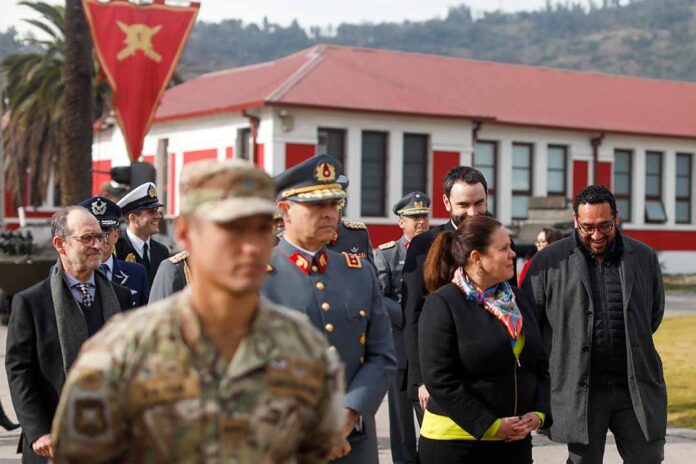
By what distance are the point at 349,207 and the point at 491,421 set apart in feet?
96.4

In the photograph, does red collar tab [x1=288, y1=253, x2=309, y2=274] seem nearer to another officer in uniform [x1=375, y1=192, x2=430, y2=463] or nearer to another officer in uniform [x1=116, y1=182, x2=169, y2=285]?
another officer in uniform [x1=375, y1=192, x2=430, y2=463]

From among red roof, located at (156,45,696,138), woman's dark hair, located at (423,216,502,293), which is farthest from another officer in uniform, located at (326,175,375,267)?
red roof, located at (156,45,696,138)

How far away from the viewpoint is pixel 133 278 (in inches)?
282

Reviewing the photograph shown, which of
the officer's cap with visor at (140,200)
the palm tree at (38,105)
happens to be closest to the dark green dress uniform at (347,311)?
the officer's cap with visor at (140,200)

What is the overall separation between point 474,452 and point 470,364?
40 centimetres

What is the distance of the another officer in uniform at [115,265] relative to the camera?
22.4 feet

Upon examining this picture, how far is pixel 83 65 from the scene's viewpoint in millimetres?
22422

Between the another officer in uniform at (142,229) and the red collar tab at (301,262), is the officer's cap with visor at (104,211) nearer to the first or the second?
the another officer in uniform at (142,229)

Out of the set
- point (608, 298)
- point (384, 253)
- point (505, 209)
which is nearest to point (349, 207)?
point (505, 209)

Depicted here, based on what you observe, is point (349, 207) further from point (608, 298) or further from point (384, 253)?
point (608, 298)

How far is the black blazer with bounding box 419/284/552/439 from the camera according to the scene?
17.0 feet

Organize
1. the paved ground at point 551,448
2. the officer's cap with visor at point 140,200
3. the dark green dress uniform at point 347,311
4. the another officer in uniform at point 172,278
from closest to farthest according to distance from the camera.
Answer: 1. the dark green dress uniform at point 347,311
2. the another officer in uniform at point 172,278
3. the officer's cap with visor at point 140,200
4. the paved ground at point 551,448

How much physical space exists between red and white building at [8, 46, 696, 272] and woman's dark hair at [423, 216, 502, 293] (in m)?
27.1

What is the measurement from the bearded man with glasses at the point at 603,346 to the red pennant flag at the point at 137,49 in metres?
14.1
